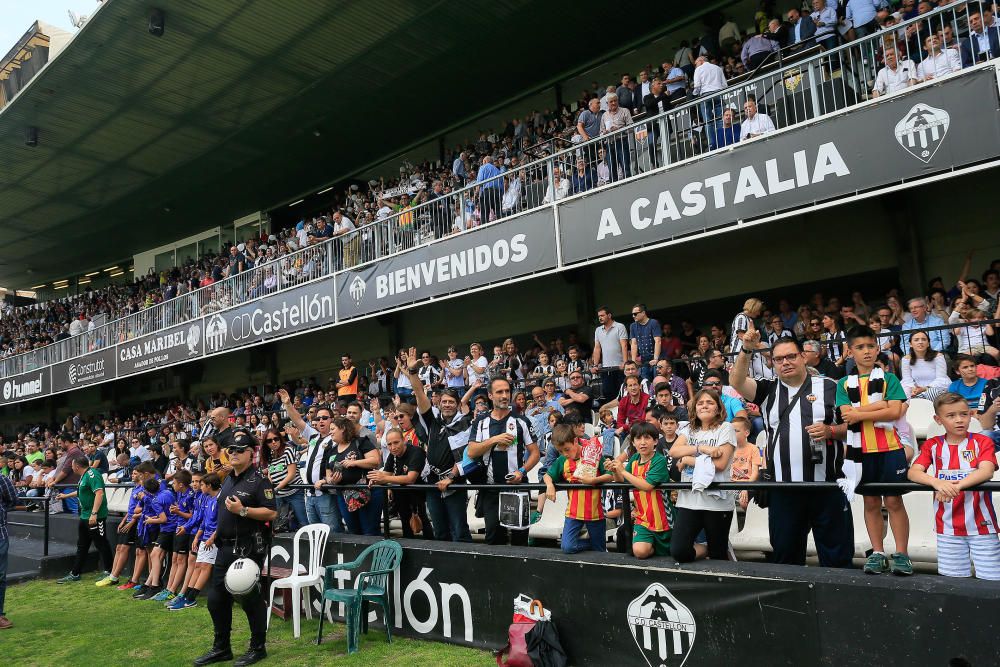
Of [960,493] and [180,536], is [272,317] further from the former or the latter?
[960,493]

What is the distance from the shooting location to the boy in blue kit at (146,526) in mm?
10060

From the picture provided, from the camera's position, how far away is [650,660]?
4.98m

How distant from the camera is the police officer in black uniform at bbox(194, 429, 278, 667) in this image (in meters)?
6.36

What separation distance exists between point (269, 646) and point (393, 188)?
1414cm

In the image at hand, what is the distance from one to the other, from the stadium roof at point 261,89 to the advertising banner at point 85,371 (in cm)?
541

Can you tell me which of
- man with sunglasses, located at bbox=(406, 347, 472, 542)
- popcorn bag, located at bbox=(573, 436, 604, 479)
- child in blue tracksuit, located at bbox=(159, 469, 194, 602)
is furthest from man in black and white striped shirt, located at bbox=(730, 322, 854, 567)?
child in blue tracksuit, located at bbox=(159, 469, 194, 602)

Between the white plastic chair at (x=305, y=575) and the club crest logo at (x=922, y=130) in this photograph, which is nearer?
the white plastic chair at (x=305, y=575)

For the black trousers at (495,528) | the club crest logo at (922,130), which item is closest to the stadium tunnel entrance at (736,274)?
the club crest logo at (922,130)

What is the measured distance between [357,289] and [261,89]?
19.8 feet

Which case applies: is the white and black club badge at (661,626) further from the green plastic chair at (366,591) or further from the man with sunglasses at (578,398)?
the man with sunglasses at (578,398)

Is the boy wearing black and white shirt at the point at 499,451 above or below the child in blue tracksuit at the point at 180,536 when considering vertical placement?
above

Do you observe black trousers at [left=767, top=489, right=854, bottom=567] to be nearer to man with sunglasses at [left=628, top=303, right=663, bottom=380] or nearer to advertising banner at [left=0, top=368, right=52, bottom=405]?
man with sunglasses at [left=628, top=303, right=663, bottom=380]

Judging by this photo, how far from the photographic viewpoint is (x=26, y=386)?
2812cm

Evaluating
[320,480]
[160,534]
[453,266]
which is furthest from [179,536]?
[453,266]
